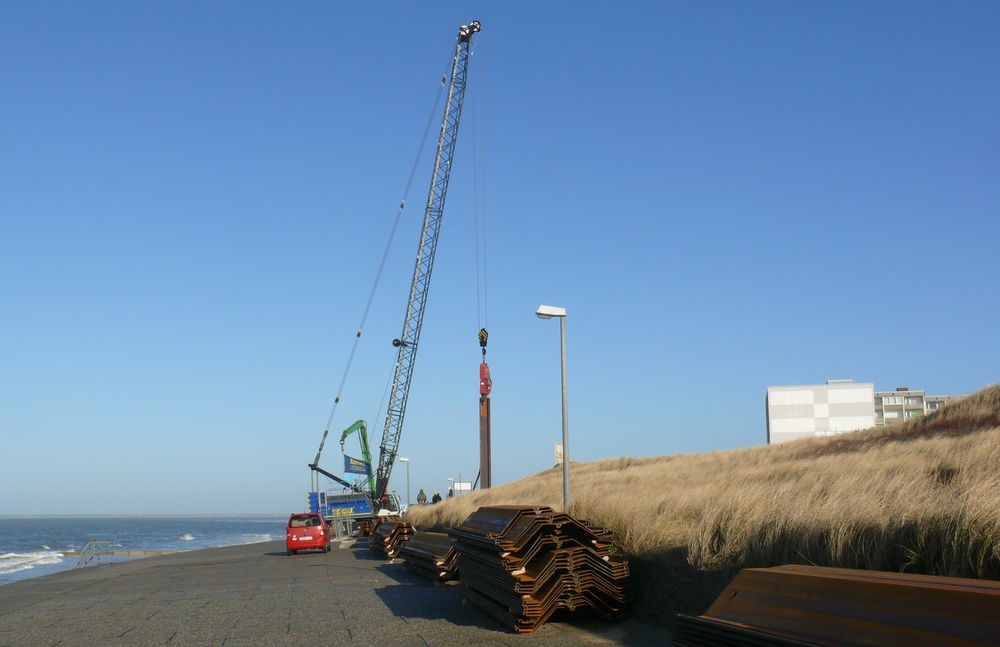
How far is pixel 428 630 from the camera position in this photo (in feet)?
44.3

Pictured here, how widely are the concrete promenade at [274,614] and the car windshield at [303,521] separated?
10.3 m

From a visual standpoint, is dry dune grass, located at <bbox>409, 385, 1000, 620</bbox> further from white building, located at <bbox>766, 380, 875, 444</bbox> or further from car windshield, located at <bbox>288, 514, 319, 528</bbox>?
white building, located at <bbox>766, 380, 875, 444</bbox>

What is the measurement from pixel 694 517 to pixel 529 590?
355 cm

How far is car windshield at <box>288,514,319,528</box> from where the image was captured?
37938 millimetres

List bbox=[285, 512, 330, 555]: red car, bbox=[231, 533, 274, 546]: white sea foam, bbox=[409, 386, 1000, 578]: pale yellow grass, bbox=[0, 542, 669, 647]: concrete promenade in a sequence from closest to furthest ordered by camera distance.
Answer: bbox=[409, 386, 1000, 578]: pale yellow grass → bbox=[0, 542, 669, 647]: concrete promenade → bbox=[285, 512, 330, 555]: red car → bbox=[231, 533, 274, 546]: white sea foam

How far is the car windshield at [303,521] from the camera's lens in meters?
37.9

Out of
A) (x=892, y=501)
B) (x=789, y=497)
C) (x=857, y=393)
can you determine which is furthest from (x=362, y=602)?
(x=857, y=393)

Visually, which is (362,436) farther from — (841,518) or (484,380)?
(841,518)

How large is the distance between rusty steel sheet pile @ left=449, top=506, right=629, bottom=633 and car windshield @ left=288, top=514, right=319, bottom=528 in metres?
25.5

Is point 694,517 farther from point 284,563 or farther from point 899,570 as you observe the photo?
point 284,563

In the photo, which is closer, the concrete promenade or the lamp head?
the concrete promenade

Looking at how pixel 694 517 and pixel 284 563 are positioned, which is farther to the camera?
pixel 284 563

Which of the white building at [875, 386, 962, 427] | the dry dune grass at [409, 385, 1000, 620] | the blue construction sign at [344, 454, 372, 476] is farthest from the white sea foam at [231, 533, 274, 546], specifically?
the white building at [875, 386, 962, 427]

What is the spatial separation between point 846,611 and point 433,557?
1384 cm
